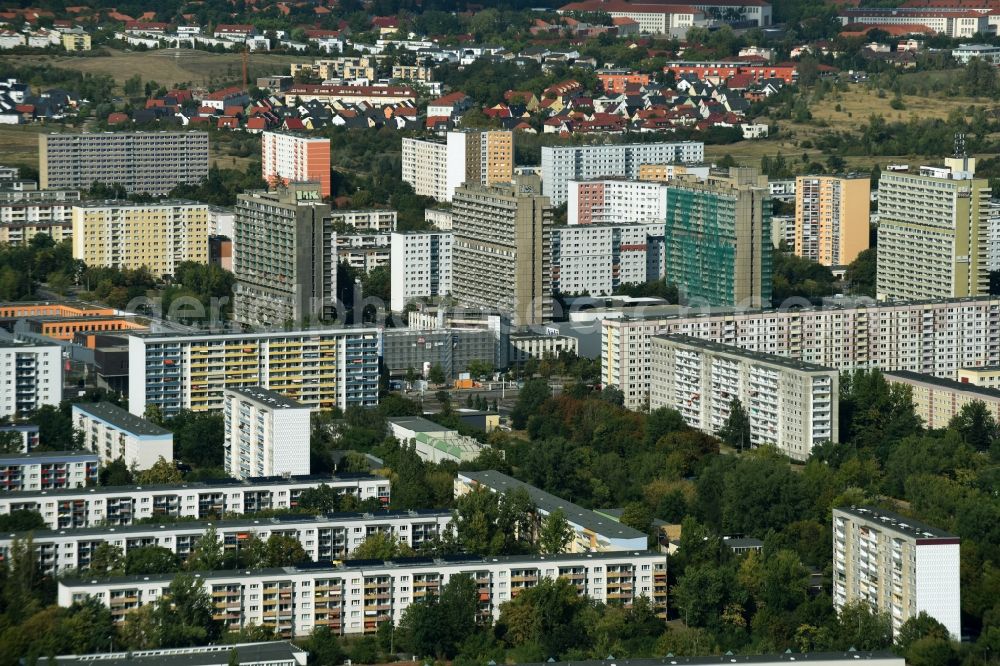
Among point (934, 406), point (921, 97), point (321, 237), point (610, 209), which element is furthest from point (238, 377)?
point (921, 97)

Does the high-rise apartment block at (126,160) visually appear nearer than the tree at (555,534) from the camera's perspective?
→ No

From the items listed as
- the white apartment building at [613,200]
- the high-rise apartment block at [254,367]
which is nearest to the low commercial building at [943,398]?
the high-rise apartment block at [254,367]

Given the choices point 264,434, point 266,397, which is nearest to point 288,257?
point 266,397

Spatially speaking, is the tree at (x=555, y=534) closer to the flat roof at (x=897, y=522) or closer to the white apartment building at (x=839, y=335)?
the flat roof at (x=897, y=522)

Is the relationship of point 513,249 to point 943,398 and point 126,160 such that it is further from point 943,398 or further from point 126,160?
point 126,160

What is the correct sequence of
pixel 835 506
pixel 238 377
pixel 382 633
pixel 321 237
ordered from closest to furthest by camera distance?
pixel 382 633 < pixel 835 506 < pixel 238 377 < pixel 321 237

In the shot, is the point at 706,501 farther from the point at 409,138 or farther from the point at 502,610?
the point at 409,138

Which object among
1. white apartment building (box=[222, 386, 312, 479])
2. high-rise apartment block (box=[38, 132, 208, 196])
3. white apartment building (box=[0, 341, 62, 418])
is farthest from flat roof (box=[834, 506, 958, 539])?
high-rise apartment block (box=[38, 132, 208, 196])
